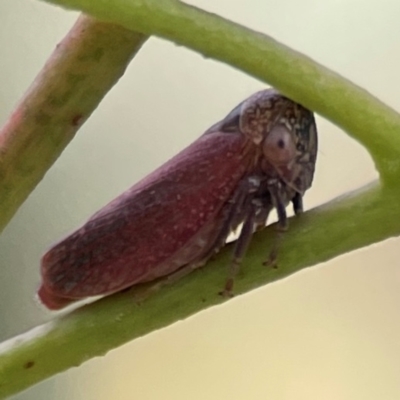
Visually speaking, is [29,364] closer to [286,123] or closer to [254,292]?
[286,123]

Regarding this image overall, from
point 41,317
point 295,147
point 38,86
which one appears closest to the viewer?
point 295,147

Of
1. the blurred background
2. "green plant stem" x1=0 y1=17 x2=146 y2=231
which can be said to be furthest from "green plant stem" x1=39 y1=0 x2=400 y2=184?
the blurred background

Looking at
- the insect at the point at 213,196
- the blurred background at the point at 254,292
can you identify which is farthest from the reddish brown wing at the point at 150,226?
the blurred background at the point at 254,292

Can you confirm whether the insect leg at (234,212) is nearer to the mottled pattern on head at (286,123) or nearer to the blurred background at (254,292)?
the mottled pattern on head at (286,123)

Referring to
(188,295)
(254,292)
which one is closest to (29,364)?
(188,295)

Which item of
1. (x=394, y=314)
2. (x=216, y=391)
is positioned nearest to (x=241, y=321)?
(x=216, y=391)

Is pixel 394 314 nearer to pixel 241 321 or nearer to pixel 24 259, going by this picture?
pixel 241 321

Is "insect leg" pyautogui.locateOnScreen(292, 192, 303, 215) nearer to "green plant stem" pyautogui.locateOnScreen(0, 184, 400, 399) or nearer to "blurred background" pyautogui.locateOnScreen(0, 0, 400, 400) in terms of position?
"green plant stem" pyautogui.locateOnScreen(0, 184, 400, 399)
